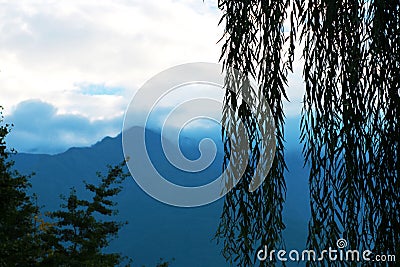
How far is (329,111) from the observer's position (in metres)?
2.37

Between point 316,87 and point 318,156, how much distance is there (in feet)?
0.94

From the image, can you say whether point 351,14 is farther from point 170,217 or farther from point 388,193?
point 170,217

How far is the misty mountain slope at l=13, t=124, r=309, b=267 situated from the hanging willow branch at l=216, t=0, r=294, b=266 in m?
79.3

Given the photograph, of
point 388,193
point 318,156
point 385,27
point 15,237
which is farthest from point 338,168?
point 15,237

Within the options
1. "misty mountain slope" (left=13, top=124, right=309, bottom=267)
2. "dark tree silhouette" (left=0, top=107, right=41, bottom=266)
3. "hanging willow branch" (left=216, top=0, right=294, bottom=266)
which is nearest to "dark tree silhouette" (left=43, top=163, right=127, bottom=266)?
"dark tree silhouette" (left=0, top=107, right=41, bottom=266)

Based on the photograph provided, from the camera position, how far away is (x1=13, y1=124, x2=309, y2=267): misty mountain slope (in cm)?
10350

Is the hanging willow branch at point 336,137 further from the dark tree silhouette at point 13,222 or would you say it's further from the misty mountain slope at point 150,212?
the misty mountain slope at point 150,212

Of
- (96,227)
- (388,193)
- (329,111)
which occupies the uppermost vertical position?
(96,227)

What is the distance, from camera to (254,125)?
2.55 meters

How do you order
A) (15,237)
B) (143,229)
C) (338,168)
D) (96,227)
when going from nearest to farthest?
(338,168) → (15,237) → (96,227) → (143,229)

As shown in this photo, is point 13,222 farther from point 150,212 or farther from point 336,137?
point 150,212

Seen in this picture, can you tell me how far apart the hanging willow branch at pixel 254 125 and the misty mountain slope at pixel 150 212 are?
7927 cm

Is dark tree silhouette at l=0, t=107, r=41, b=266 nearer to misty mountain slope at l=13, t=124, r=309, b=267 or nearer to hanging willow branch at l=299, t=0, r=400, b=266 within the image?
hanging willow branch at l=299, t=0, r=400, b=266

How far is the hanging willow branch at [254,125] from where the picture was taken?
2.39 metres
